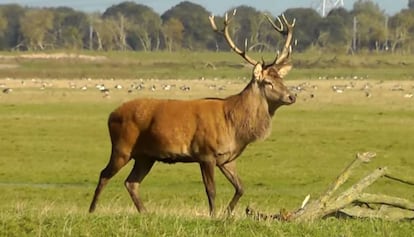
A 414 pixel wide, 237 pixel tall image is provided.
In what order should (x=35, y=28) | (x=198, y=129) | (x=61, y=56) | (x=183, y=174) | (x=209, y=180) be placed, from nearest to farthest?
(x=209, y=180), (x=198, y=129), (x=183, y=174), (x=61, y=56), (x=35, y=28)

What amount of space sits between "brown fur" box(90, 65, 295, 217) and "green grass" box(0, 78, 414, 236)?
1.95 ft

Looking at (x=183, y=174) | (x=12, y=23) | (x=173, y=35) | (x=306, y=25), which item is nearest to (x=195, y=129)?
(x=183, y=174)

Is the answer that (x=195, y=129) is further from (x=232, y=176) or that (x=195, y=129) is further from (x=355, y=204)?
(x=355, y=204)

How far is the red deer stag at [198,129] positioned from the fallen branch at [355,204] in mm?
2245

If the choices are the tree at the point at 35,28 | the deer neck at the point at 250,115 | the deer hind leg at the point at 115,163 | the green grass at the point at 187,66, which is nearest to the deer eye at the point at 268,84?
the deer neck at the point at 250,115

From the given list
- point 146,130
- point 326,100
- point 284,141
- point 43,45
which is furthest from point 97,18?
A: point 146,130

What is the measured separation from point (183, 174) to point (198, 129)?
26.8ft

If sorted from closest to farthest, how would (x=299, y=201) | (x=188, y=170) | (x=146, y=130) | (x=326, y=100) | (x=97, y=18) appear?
(x=146, y=130) → (x=299, y=201) → (x=188, y=170) → (x=326, y=100) → (x=97, y=18)

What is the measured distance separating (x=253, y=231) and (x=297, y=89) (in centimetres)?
3594

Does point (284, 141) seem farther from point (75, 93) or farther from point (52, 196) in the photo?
point (75, 93)

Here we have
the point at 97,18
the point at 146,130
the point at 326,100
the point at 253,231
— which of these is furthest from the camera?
the point at 97,18

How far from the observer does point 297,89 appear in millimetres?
45188

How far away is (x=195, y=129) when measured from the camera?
1286cm

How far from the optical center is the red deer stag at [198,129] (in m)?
12.8
